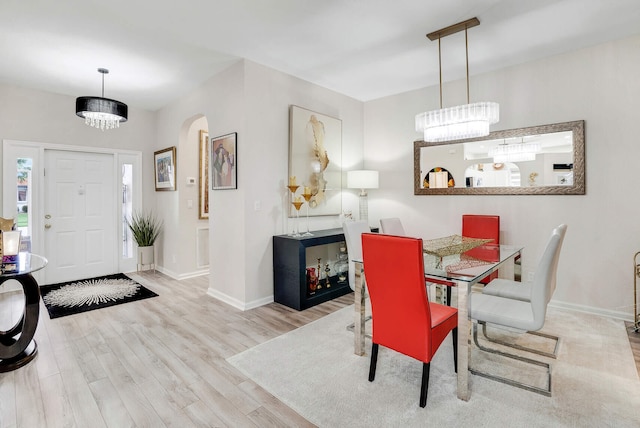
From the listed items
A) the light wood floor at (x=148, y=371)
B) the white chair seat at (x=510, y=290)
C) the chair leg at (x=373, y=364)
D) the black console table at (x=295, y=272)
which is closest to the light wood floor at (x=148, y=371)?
the light wood floor at (x=148, y=371)

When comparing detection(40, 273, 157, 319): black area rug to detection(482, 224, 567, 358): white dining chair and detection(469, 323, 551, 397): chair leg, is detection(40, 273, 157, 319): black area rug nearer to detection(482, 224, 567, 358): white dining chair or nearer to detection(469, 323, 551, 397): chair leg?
detection(469, 323, 551, 397): chair leg

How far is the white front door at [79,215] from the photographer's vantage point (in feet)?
14.7

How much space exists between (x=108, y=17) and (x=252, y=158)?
5.45 ft

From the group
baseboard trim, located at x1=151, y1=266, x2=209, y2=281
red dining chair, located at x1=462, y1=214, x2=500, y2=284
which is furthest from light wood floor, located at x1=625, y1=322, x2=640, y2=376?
baseboard trim, located at x1=151, y1=266, x2=209, y2=281

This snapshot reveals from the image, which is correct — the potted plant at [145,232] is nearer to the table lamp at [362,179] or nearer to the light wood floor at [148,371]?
the light wood floor at [148,371]

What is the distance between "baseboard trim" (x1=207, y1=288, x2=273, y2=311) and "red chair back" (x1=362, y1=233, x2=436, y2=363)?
6.03 ft

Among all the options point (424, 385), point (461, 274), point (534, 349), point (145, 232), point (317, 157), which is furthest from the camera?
point (145, 232)

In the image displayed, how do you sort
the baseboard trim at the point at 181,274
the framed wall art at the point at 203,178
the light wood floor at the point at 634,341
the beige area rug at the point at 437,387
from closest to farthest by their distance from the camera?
the beige area rug at the point at 437,387 → the light wood floor at the point at 634,341 → the baseboard trim at the point at 181,274 → the framed wall art at the point at 203,178

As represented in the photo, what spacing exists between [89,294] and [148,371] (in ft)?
7.83

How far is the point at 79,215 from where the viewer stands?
15.5 ft

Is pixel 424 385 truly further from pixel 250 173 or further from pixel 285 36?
pixel 285 36

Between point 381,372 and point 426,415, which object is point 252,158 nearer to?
point 381,372

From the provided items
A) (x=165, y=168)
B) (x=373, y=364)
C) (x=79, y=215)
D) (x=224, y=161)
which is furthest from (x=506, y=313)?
(x=79, y=215)

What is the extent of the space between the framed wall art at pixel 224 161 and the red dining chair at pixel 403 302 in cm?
214
